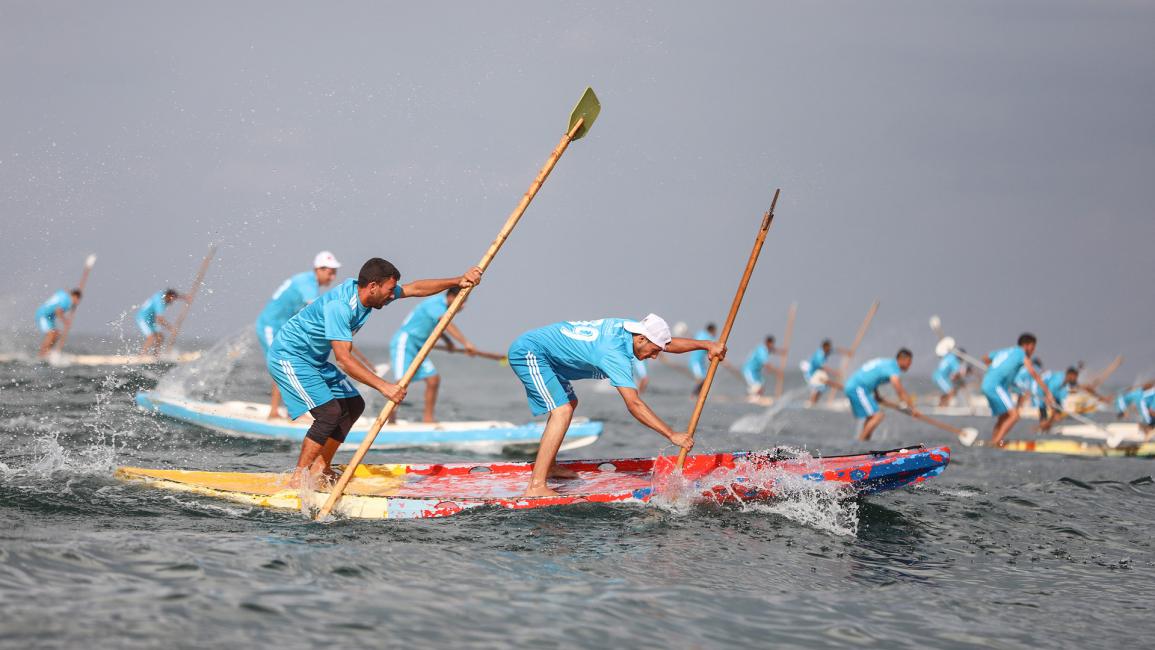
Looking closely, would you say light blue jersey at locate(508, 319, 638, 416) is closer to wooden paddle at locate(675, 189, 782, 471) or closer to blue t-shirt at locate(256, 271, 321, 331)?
wooden paddle at locate(675, 189, 782, 471)

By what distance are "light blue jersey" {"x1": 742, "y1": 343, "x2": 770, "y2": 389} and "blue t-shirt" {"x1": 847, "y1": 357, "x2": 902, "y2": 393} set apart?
1347 centimetres

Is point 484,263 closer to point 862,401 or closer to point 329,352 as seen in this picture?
point 329,352

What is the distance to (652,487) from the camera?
25.0ft

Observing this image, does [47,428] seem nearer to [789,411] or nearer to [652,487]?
[652,487]

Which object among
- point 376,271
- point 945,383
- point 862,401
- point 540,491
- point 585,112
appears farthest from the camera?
point 945,383

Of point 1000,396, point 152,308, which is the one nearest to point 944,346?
point 1000,396

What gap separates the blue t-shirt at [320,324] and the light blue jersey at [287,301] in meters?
4.75

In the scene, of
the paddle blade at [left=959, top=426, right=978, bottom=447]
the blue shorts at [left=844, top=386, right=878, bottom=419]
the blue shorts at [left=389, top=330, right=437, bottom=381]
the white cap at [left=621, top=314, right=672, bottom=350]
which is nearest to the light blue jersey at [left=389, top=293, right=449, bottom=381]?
the blue shorts at [left=389, top=330, right=437, bottom=381]

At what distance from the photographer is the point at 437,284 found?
7910 mm

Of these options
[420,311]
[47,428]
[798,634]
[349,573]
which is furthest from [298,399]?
[47,428]

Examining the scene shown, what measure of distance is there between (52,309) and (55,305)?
155 mm

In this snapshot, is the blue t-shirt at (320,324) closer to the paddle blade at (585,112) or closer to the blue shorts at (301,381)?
the blue shorts at (301,381)

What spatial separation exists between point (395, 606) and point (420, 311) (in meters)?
8.11

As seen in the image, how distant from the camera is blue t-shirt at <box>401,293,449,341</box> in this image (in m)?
12.8
